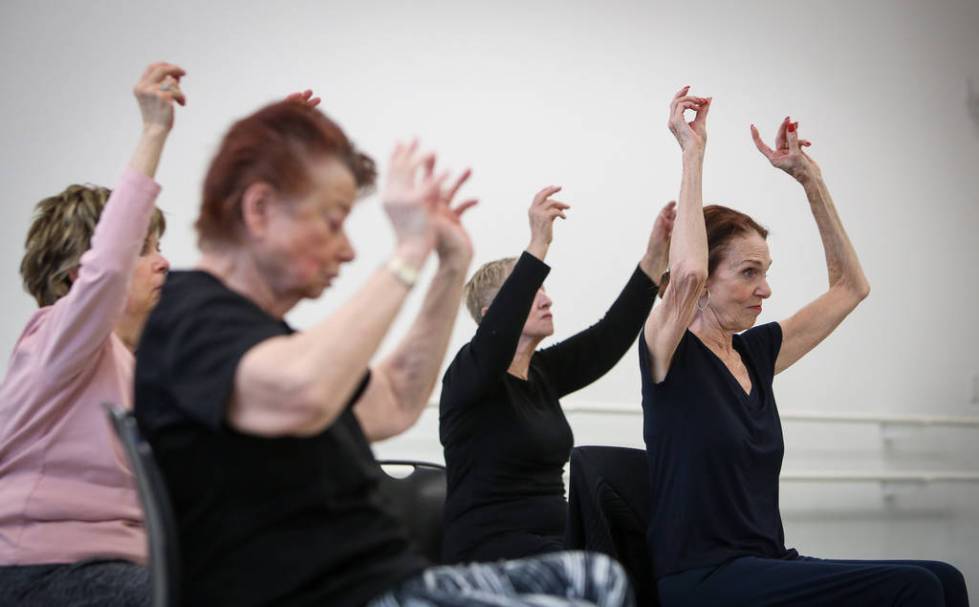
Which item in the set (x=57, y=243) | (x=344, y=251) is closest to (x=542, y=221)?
(x=57, y=243)

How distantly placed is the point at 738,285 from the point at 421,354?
1.02 meters

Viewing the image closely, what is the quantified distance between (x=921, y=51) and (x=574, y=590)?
3611 millimetres

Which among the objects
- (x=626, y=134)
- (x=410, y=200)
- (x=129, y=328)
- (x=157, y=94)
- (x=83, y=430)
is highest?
(x=626, y=134)

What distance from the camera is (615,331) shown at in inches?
92.8

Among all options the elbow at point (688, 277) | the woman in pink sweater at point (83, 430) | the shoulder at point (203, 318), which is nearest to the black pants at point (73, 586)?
the woman in pink sweater at point (83, 430)

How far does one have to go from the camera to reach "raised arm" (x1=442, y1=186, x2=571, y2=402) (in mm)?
1937

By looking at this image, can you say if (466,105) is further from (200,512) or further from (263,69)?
(200,512)

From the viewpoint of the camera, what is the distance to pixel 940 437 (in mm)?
3809

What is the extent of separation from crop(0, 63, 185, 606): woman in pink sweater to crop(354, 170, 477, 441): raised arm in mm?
407

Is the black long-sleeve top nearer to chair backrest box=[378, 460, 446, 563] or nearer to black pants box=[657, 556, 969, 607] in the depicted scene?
chair backrest box=[378, 460, 446, 563]

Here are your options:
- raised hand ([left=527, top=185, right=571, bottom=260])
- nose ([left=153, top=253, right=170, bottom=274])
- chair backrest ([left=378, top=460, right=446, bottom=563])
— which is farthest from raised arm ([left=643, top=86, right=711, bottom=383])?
nose ([left=153, top=253, right=170, bottom=274])

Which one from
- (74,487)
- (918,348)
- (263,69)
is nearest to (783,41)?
(918,348)

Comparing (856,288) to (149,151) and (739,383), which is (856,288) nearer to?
(739,383)

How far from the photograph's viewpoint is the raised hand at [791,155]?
2391 mm
